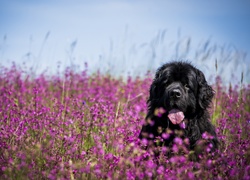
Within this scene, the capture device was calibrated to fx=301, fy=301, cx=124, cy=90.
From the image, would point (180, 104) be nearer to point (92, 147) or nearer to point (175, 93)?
point (175, 93)

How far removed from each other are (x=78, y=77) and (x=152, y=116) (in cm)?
481

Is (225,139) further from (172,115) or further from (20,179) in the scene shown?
(20,179)

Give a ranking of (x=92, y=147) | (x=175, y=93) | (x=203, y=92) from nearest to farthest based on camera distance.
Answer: (x=92, y=147), (x=175, y=93), (x=203, y=92)

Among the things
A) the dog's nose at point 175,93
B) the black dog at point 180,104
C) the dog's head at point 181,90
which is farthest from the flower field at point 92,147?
the dog's nose at point 175,93

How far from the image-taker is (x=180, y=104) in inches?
158

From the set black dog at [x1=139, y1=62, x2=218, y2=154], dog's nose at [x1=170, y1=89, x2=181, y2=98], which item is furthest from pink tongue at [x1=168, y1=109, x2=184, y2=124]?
dog's nose at [x1=170, y1=89, x2=181, y2=98]

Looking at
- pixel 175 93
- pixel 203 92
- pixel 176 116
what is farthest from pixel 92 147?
pixel 203 92

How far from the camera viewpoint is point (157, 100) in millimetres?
4422

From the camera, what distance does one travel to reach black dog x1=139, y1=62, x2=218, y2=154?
3.99 metres

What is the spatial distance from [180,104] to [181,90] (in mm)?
212

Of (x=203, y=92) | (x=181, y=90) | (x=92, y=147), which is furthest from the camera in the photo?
(x=203, y=92)

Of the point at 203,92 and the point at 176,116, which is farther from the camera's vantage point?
the point at 203,92

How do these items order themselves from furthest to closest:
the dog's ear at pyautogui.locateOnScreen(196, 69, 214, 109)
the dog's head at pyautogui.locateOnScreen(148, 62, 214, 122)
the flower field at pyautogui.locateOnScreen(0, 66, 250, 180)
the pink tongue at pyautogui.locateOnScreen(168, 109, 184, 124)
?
the dog's ear at pyautogui.locateOnScreen(196, 69, 214, 109) → the dog's head at pyautogui.locateOnScreen(148, 62, 214, 122) → the pink tongue at pyautogui.locateOnScreen(168, 109, 184, 124) → the flower field at pyautogui.locateOnScreen(0, 66, 250, 180)

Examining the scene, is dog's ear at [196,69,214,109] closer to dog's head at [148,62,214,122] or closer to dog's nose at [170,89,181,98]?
dog's head at [148,62,214,122]
